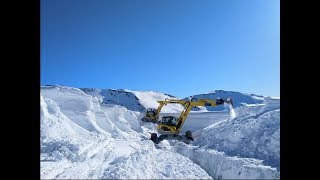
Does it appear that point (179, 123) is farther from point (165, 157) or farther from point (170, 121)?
point (165, 157)

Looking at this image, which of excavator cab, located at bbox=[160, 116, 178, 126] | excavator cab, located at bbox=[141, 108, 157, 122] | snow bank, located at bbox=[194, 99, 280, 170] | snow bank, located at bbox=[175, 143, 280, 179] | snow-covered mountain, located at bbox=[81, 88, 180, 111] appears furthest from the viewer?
snow-covered mountain, located at bbox=[81, 88, 180, 111]

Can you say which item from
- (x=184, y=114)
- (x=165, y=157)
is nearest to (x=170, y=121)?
(x=184, y=114)

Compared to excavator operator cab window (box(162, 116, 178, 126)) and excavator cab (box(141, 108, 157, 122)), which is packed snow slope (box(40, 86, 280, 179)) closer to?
excavator operator cab window (box(162, 116, 178, 126))

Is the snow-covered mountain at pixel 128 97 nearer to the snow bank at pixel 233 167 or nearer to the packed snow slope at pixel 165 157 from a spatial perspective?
the packed snow slope at pixel 165 157

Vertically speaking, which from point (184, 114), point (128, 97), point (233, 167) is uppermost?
point (184, 114)

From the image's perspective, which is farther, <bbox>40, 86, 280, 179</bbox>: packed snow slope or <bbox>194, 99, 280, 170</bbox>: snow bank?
<bbox>194, 99, 280, 170</bbox>: snow bank

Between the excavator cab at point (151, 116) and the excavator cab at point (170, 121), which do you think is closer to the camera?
the excavator cab at point (170, 121)

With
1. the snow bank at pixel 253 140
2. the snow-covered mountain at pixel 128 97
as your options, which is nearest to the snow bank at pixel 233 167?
the snow bank at pixel 253 140

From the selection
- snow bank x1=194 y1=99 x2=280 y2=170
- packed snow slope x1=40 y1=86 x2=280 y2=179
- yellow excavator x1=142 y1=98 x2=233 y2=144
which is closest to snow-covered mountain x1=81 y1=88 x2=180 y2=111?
yellow excavator x1=142 y1=98 x2=233 y2=144
